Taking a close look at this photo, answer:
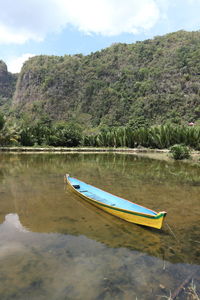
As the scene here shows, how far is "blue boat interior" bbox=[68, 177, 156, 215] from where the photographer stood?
628 centimetres

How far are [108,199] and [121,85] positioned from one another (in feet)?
212

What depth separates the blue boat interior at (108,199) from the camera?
247 inches

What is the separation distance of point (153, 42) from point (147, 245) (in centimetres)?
8292

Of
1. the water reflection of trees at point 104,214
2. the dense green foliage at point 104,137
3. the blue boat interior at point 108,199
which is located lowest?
the water reflection of trees at point 104,214

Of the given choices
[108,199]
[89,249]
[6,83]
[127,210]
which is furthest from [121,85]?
[89,249]

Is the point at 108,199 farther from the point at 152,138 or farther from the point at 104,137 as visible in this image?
the point at 104,137

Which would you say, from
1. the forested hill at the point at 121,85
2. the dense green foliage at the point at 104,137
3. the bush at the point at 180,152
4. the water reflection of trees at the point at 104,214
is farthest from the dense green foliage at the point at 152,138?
the forested hill at the point at 121,85

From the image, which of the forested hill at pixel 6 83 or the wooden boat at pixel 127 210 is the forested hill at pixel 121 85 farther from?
the wooden boat at pixel 127 210

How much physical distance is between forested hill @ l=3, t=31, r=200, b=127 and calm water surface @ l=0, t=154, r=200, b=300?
1627 inches

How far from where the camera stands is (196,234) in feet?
18.6

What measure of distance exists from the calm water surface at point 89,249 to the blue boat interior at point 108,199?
35cm

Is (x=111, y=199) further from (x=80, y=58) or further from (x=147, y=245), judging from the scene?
(x=80, y=58)

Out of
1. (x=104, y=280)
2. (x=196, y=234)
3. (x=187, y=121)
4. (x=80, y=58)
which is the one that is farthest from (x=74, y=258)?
(x=80, y=58)

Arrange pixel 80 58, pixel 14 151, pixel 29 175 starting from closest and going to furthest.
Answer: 1. pixel 29 175
2. pixel 14 151
3. pixel 80 58
